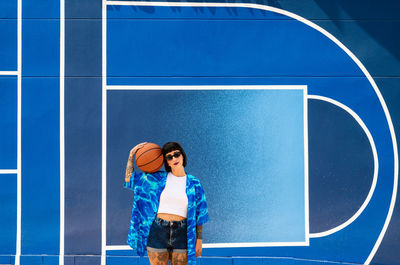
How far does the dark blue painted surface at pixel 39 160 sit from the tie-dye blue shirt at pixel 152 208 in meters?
2.14

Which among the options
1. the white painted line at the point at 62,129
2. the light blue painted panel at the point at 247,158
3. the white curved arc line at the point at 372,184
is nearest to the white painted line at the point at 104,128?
the white painted line at the point at 62,129

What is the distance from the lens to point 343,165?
19.4 feet

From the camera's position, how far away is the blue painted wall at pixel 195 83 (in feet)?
18.9

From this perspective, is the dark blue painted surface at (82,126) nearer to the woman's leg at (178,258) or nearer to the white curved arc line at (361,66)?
the white curved arc line at (361,66)

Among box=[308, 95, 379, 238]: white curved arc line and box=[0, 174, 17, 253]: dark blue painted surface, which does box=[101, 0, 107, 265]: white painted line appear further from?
box=[308, 95, 379, 238]: white curved arc line

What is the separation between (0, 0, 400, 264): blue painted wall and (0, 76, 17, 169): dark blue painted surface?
0.01 metres

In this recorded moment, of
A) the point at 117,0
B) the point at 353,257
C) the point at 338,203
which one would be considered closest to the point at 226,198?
the point at 338,203

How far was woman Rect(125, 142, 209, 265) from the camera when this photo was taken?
3.93 meters

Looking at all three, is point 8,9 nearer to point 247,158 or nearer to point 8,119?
point 8,119

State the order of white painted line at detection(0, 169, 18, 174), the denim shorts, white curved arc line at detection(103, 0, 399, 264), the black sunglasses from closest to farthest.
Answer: the denim shorts
the black sunglasses
white painted line at detection(0, 169, 18, 174)
white curved arc line at detection(103, 0, 399, 264)

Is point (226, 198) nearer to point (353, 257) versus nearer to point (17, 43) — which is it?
point (353, 257)

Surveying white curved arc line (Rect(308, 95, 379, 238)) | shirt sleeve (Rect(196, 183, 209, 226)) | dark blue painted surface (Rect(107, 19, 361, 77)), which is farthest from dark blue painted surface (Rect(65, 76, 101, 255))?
white curved arc line (Rect(308, 95, 379, 238))

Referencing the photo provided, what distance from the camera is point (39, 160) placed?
575 centimetres

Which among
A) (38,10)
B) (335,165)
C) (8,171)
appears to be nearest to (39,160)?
(8,171)
